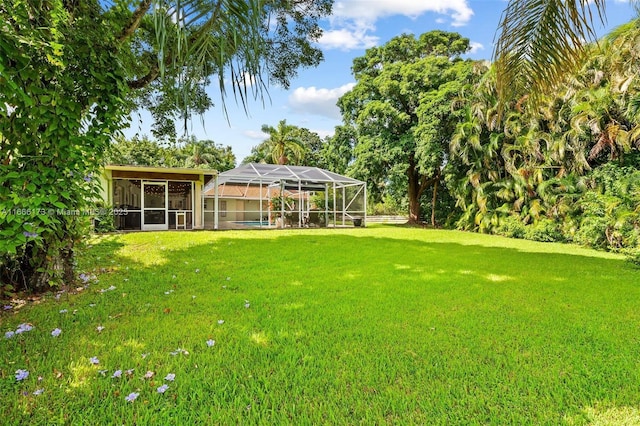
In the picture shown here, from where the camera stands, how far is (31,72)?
9.22ft

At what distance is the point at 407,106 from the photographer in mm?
18906

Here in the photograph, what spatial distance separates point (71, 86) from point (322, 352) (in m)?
3.54

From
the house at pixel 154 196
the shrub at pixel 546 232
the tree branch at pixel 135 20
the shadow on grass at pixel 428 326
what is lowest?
the shadow on grass at pixel 428 326

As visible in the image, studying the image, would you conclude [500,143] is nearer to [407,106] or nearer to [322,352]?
[407,106]

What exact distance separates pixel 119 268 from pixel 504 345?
18.9 ft

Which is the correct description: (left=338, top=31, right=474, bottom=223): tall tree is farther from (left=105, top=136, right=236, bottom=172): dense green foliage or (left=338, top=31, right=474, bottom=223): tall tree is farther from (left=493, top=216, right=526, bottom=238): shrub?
(left=105, top=136, right=236, bottom=172): dense green foliage

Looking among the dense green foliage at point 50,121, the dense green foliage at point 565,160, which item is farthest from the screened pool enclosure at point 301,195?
the dense green foliage at point 50,121

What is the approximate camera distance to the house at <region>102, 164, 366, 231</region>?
14.1m

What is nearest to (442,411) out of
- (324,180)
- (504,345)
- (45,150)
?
(504,345)

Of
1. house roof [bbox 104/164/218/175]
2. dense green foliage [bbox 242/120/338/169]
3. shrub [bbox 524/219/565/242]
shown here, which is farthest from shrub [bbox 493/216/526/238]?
dense green foliage [bbox 242/120/338/169]

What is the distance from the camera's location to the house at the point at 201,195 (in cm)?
1405

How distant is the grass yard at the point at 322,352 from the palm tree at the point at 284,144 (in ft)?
79.4

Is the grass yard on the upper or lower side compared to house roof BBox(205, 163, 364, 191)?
lower

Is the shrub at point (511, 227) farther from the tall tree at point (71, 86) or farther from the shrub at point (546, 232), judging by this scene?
the tall tree at point (71, 86)
